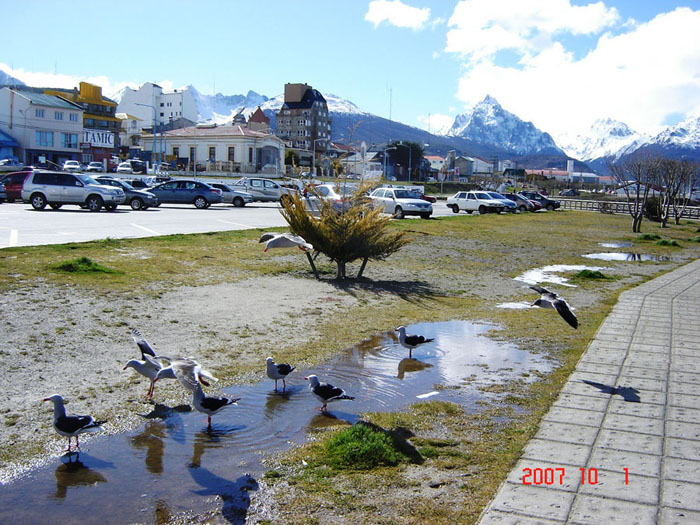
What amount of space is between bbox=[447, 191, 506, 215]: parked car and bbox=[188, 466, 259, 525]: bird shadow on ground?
39.3 m

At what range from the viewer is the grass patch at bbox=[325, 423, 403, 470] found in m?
4.99

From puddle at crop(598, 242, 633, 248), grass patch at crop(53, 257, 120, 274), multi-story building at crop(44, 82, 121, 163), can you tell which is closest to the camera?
grass patch at crop(53, 257, 120, 274)

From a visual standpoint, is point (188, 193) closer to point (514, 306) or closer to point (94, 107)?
point (514, 306)

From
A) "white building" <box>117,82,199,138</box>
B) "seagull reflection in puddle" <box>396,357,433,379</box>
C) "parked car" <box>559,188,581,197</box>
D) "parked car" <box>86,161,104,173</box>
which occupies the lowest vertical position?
"seagull reflection in puddle" <box>396,357,433,379</box>

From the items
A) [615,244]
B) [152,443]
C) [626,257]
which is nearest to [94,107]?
[615,244]

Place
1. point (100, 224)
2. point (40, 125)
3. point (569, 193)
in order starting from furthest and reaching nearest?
point (569, 193) → point (40, 125) → point (100, 224)

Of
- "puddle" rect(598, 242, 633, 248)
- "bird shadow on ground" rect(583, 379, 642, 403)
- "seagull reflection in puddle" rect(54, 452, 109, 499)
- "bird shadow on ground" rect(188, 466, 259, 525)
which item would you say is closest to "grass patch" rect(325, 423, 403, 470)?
"bird shadow on ground" rect(188, 466, 259, 525)

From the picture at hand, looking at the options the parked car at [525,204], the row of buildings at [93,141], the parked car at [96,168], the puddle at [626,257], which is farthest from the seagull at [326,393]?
the parked car at [96,168]

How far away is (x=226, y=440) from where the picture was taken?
559cm

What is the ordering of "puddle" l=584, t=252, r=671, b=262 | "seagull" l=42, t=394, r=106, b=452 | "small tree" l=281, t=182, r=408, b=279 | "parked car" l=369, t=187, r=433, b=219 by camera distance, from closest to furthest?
"seagull" l=42, t=394, r=106, b=452, "small tree" l=281, t=182, r=408, b=279, "puddle" l=584, t=252, r=671, b=262, "parked car" l=369, t=187, r=433, b=219

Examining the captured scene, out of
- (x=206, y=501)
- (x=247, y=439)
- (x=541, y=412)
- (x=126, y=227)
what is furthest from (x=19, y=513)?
(x=126, y=227)

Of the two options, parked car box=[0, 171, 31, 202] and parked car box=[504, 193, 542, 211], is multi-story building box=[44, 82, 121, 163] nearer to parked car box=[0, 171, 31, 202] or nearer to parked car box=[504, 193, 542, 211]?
parked car box=[504, 193, 542, 211]

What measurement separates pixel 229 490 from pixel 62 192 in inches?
1023
